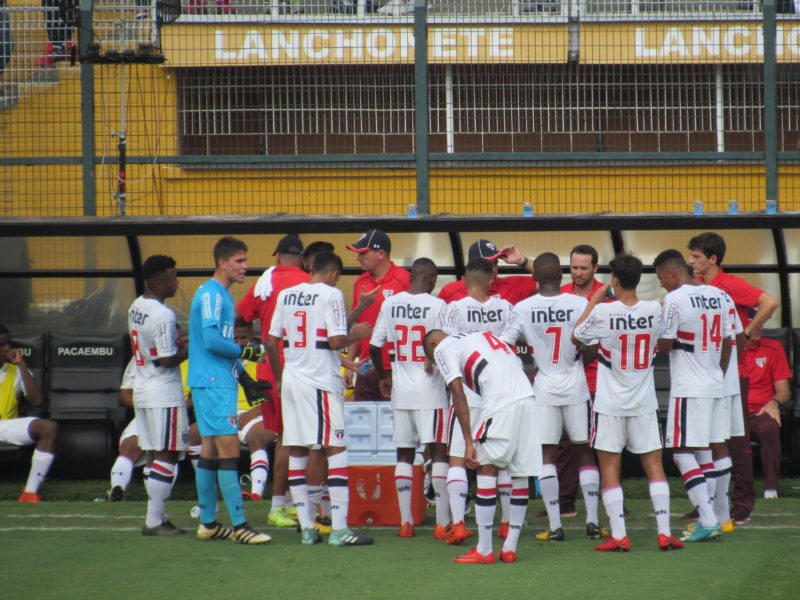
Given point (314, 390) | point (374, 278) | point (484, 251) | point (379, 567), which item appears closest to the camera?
point (379, 567)

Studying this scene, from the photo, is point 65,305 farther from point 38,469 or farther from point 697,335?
point 697,335

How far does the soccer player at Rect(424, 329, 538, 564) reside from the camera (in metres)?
6.59

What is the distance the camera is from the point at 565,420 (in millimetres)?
7672

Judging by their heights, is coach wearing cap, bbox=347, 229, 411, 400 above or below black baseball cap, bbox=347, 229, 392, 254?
below

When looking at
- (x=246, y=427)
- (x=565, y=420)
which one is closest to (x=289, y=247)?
(x=246, y=427)

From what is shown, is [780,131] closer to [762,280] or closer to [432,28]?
[762,280]

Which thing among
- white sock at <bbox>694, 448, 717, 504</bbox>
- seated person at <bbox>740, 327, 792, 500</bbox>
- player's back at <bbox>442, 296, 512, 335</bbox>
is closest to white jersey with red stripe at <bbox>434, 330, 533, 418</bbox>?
player's back at <bbox>442, 296, 512, 335</bbox>

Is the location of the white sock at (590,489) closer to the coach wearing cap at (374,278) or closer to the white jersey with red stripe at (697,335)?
the white jersey with red stripe at (697,335)

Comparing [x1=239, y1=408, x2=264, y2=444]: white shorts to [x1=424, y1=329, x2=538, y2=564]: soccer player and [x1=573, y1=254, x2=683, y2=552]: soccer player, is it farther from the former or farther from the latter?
[x1=573, y1=254, x2=683, y2=552]: soccer player

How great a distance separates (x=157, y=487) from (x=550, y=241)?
5.00 meters

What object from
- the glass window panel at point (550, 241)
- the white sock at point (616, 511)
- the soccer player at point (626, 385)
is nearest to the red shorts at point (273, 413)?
the soccer player at point (626, 385)

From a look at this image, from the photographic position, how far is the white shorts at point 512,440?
6574 mm

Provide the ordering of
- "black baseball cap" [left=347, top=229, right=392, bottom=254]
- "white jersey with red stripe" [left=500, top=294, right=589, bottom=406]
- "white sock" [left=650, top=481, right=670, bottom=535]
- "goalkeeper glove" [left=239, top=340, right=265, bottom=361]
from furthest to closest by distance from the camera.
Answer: "goalkeeper glove" [left=239, top=340, right=265, bottom=361]
"black baseball cap" [left=347, top=229, right=392, bottom=254]
"white jersey with red stripe" [left=500, top=294, right=589, bottom=406]
"white sock" [left=650, top=481, right=670, bottom=535]

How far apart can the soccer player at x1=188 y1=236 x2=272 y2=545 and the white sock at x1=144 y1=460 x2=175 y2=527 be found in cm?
42
